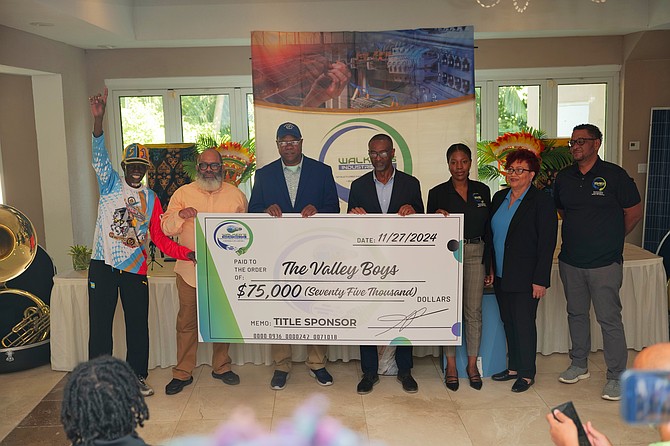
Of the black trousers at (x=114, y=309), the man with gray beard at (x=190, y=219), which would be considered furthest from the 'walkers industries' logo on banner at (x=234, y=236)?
the black trousers at (x=114, y=309)

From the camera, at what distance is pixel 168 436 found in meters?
3.82

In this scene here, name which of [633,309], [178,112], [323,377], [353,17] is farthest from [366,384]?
[178,112]

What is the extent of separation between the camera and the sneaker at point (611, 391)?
165 inches

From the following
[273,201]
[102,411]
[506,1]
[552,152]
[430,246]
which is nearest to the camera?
[102,411]

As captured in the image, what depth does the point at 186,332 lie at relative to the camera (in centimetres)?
450

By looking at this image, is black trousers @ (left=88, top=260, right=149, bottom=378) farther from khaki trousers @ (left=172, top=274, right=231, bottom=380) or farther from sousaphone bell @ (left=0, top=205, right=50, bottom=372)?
sousaphone bell @ (left=0, top=205, right=50, bottom=372)

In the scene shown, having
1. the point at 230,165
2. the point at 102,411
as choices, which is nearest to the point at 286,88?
the point at 230,165

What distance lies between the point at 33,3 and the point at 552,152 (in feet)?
13.8

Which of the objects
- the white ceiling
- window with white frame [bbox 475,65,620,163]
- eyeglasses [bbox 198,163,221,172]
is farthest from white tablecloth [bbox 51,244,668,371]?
window with white frame [bbox 475,65,620,163]

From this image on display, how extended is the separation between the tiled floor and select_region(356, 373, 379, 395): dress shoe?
40 mm

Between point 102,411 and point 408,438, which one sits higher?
point 102,411

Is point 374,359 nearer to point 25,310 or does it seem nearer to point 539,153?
point 539,153

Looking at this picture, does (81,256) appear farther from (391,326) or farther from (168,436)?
(391,326)

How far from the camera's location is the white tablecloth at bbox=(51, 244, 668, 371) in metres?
4.80
